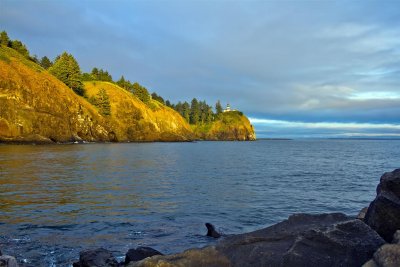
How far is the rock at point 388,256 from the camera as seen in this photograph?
559cm

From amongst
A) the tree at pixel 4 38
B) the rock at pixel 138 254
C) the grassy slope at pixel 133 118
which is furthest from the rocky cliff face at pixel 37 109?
the rock at pixel 138 254

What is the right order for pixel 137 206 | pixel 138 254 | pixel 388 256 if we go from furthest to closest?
pixel 137 206 → pixel 138 254 → pixel 388 256

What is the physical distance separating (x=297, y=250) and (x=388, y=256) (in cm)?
208

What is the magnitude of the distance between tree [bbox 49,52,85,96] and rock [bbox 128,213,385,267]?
132m

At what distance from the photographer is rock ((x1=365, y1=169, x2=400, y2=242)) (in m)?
8.53

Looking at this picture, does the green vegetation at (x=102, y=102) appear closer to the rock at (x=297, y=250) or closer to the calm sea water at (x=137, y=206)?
the calm sea water at (x=137, y=206)

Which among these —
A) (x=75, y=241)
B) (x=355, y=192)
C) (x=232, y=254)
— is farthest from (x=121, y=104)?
(x=232, y=254)

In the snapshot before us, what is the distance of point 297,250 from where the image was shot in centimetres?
748

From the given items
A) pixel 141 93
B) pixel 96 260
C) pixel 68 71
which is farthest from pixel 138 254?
pixel 141 93

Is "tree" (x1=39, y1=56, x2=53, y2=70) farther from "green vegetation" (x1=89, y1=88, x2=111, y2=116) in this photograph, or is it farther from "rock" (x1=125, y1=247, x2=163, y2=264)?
"rock" (x1=125, y1=247, x2=163, y2=264)

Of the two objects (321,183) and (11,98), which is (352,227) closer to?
(321,183)

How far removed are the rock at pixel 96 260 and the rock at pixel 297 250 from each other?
13.6 feet

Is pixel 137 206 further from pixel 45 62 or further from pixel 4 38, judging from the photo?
pixel 45 62

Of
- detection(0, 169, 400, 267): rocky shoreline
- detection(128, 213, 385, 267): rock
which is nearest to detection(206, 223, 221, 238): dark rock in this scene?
detection(0, 169, 400, 267): rocky shoreline
